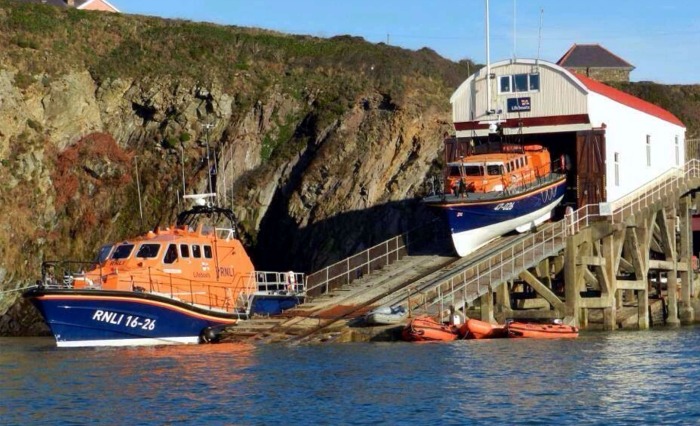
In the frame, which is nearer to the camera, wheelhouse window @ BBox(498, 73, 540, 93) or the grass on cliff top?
wheelhouse window @ BBox(498, 73, 540, 93)

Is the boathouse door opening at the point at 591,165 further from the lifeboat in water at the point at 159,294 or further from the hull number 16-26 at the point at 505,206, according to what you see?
the lifeboat in water at the point at 159,294

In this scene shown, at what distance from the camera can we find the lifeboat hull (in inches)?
1608

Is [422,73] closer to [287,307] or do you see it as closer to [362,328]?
[287,307]

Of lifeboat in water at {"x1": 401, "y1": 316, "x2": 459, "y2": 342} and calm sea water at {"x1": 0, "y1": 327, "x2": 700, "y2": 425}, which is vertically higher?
lifeboat in water at {"x1": 401, "y1": 316, "x2": 459, "y2": 342}

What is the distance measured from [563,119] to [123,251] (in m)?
17.8

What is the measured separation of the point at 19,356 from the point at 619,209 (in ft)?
76.3

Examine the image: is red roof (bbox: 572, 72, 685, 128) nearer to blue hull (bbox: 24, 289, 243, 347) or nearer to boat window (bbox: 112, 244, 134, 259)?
blue hull (bbox: 24, 289, 243, 347)

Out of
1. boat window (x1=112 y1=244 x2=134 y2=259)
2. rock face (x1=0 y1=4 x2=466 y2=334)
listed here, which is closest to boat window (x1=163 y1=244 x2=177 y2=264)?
boat window (x1=112 y1=244 x2=134 y2=259)

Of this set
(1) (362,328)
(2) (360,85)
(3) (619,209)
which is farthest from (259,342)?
(2) (360,85)

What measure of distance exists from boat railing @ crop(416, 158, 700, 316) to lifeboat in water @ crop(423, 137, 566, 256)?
109cm

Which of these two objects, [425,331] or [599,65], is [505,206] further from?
[599,65]

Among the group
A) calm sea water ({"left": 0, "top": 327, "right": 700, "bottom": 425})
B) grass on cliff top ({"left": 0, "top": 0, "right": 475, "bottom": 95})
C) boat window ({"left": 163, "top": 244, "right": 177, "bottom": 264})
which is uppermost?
grass on cliff top ({"left": 0, "top": 0, "right": 475, "bottom": 95})

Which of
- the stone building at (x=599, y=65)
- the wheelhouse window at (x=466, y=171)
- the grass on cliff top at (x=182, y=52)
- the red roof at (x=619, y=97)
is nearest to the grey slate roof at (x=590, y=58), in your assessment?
the stone building at (x=599, y=65)

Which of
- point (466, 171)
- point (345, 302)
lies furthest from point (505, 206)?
point (345, 302)
